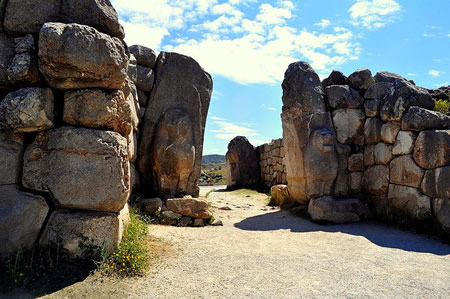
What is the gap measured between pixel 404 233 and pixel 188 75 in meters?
4.95

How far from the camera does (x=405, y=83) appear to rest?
655 cm

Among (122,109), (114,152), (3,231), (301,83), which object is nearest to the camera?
(3,231)

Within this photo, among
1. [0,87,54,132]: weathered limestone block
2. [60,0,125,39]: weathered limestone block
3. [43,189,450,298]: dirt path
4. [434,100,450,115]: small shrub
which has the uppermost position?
[60,0,125,39]: weathered limestone block

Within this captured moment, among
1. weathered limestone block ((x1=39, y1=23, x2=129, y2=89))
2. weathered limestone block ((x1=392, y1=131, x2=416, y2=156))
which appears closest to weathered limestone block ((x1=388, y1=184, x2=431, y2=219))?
weathered limestone block ((x1=392, y1=131, x2=416, y2=156))

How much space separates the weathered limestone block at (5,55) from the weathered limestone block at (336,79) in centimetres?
646

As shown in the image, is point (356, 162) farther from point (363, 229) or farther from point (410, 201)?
point (363, 229)

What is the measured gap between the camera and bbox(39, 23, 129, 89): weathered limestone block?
3.14 m

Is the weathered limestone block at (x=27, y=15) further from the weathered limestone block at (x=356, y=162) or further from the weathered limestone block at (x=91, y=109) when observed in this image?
the weathered limestone block at (x=356, y=162)

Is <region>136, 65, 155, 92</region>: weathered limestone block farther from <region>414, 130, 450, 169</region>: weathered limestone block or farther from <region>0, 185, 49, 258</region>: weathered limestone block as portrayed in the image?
<region>414, 130, 450, 169</region>: weathered limestone block

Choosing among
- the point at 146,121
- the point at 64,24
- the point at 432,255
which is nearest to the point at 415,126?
the point at 432,255

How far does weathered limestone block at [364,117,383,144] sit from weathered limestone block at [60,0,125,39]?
553 centimetres

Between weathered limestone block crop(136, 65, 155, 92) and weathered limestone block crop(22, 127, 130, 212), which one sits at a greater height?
weathered limestone block crop(136, 65, 155, 92)

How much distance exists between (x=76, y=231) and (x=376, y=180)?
18.8 ft

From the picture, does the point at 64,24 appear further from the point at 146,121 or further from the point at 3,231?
the point at 146,121
